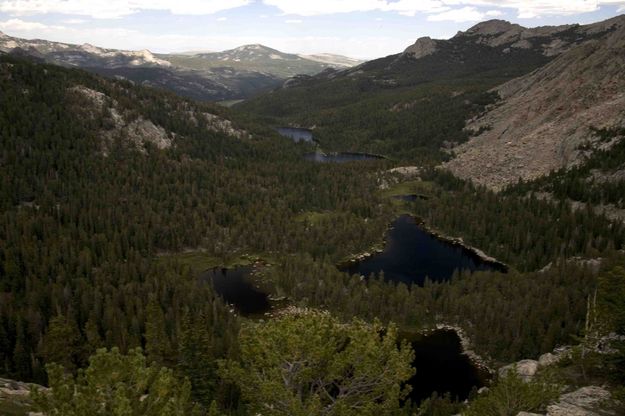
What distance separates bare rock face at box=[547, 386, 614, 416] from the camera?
45.0 metres

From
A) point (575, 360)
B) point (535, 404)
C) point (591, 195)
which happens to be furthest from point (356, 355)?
point (591, 195)

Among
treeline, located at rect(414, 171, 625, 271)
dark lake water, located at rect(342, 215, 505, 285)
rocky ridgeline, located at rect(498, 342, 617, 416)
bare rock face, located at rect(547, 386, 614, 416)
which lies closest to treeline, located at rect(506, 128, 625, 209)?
treeline, located at rect(414, 171, 625, 271)

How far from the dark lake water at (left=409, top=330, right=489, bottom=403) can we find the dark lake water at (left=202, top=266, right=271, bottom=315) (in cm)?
4210

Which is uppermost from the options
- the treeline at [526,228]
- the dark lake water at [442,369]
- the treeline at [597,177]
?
the treeline at [597,177]

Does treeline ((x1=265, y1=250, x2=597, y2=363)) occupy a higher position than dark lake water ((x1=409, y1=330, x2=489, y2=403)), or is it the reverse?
treeline ((x1=265, y1=250, x2=597, y2=363))

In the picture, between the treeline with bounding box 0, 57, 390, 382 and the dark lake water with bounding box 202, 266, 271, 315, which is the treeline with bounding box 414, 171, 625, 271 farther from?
the dark lake water with bounding box 202, 266, 271, 315

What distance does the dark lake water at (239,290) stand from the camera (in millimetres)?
121769

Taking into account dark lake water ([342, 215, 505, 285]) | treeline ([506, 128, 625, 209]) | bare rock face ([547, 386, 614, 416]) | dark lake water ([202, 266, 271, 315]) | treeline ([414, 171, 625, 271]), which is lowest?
dark lake water ([202, 266, 271, 315])

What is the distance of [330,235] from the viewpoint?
537 feet

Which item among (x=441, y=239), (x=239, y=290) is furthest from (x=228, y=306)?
(x=441, y=239)

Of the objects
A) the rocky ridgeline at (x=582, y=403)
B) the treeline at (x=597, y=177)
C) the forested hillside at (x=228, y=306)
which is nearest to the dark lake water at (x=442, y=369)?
the forested hillside at (x=228, y=306)

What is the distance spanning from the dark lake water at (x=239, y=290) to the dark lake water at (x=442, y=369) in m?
42.1

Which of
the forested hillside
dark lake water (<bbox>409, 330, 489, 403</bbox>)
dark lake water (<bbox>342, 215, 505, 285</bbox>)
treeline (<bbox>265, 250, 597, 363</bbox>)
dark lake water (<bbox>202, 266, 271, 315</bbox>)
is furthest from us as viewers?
dark lake water (<bbox>342, 215, 505, 285</bbox>)

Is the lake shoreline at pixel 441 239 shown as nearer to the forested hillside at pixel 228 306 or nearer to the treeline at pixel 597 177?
the forested hillside at pixel 228 306
